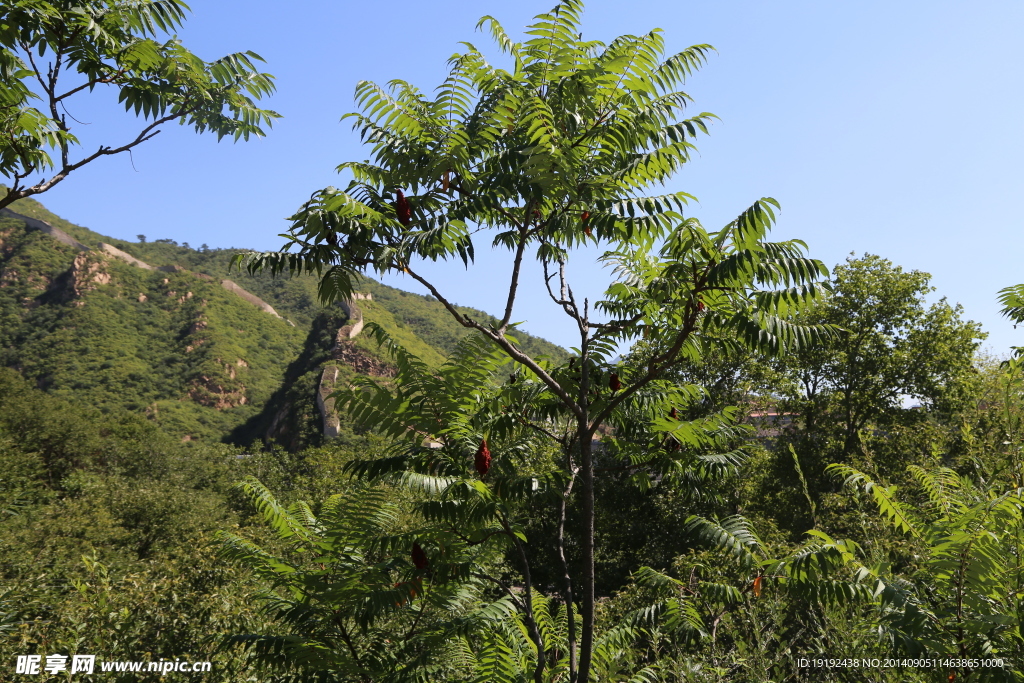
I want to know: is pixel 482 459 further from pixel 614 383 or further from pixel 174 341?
pixel 174 341

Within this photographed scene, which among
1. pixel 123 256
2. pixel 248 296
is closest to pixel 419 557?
pixel 248 296

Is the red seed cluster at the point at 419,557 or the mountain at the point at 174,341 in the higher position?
the mountain at the point at 174,341

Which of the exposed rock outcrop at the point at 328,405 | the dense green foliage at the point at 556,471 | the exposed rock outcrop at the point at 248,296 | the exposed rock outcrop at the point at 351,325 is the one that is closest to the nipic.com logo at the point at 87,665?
the dense green foliage at the point at 556,471

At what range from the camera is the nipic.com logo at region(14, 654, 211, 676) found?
5.79 m

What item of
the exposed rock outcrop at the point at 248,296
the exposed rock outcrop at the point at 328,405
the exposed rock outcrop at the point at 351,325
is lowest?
the exposed rock outcrop at the point at 328,405

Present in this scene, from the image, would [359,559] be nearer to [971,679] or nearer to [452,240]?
[452,240]

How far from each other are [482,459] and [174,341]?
272 feet

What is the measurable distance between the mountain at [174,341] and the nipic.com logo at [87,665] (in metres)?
52.6

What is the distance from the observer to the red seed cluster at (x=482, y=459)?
4.18 m

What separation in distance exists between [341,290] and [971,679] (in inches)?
172

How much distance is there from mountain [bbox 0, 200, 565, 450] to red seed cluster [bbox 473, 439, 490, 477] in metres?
55.5

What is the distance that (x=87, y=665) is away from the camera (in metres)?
5.99

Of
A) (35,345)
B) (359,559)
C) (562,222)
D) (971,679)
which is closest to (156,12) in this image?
(562,222)

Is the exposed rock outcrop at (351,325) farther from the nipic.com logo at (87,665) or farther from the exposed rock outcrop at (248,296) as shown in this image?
the nipic.com logo at (87,665)
